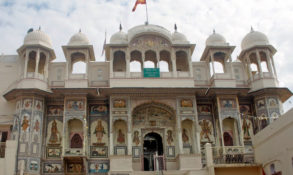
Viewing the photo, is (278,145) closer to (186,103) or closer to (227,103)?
(227,103)

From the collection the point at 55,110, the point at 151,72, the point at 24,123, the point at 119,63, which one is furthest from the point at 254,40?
the point at 24,123

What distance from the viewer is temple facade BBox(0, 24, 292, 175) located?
1936 cm

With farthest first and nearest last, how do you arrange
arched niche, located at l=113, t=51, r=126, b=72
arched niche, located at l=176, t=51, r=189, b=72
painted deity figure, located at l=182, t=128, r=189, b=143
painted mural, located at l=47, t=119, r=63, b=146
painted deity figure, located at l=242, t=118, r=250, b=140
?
1. arched niche, located at l=176, t=51, r=189, b=72
2. arched niche, located at l=113, t=51, r=126, b=72
3. painted deity figure, located at l=242, t=118, r=250, b=140
4. painted deity figure, located at l=182, t=128, r=189, b=143
5. painted mural, located at l=47, t=119, r=63, b=146

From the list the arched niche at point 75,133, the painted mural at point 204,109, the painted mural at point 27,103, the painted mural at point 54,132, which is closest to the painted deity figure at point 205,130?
the painted mural at point 204,109

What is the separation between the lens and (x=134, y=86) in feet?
67.5

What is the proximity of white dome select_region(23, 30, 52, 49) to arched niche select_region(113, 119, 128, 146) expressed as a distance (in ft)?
20.6

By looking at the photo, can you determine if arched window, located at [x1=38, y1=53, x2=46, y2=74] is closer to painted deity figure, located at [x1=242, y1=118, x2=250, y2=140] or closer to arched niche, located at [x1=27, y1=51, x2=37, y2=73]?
arched niche, located at [x1=27, y1=51, x2=37, y2=73]

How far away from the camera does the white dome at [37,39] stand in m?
21.6

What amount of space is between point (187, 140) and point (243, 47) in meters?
7.15

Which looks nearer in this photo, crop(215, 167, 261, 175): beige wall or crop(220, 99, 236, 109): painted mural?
crop(215, 167, 261, 175): beige wall

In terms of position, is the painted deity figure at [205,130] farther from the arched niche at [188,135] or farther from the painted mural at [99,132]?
the painted mural at [99,132]

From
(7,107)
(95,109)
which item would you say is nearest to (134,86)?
(95,109)

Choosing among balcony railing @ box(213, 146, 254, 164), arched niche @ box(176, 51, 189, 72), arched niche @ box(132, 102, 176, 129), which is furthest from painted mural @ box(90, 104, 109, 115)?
balcony railing @ box(213, 146, 254, 164)

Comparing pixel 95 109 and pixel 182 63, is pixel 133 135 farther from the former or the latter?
pixel 182 63
